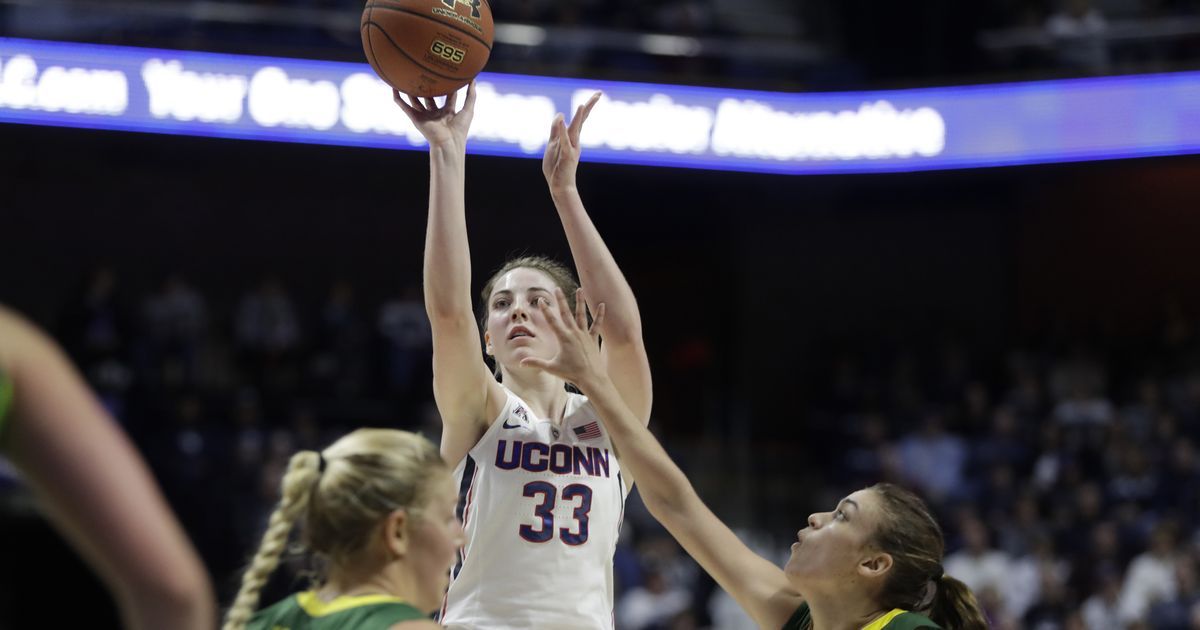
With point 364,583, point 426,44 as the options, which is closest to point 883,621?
point 364,583

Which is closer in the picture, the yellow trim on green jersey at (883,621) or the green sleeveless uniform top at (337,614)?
the green sleeveless uniform top at (337,614)

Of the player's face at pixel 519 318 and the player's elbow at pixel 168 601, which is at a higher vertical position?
the player's face at pixel 519 318

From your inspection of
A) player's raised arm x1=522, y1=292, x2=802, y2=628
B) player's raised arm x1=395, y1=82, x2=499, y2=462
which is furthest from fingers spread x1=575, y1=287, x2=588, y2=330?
player's raised arm x1=395, y1=82, x2=499, y2=462

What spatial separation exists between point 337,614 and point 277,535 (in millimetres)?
149

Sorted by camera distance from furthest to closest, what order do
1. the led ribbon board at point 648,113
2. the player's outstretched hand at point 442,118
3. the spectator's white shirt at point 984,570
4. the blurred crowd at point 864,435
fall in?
the led ribbon board at point 648,113 < the spectator's white shirt at point 984,570 < the blurred crowd at point 864,435 < the player's outstretched hand at point 442,118

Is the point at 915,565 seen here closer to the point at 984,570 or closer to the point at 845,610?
the point at 845,610

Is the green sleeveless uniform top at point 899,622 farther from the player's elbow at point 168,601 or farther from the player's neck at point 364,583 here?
the player's elbow at point 168,601

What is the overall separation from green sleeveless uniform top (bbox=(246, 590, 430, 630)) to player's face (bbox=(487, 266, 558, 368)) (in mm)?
1144

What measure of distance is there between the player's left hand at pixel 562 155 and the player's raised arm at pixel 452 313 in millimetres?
258

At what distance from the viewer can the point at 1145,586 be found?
892cm

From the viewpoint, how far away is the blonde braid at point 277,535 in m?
2.06

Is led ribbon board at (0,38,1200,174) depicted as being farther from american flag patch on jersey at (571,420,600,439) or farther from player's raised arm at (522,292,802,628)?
player's raised arm at (522,292,802,628)

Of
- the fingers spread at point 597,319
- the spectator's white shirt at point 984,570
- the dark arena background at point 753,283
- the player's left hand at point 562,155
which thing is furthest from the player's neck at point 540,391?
the spectator's white shirt at point 984,570

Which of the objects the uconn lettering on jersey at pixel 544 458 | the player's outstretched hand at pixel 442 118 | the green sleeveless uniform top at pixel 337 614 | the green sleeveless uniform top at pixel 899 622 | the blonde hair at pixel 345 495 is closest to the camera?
the green sleeveless uniform top at pixel 337 614
